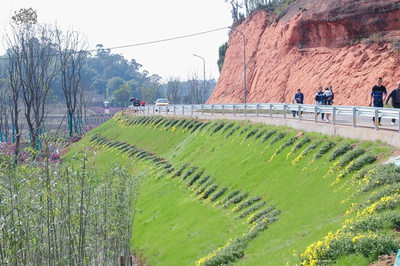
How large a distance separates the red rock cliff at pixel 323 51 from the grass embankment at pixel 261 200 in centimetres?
1225

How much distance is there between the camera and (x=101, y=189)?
44.5 ft

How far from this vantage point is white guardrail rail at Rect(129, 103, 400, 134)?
14.3 meters

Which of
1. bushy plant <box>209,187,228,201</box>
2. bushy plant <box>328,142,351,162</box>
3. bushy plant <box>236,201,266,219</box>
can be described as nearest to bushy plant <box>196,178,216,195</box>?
bushy plant <box>209,187,228,201</box>

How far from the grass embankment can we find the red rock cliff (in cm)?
1225

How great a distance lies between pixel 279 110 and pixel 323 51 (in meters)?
16.6

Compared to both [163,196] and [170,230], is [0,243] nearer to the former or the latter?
[170,230]

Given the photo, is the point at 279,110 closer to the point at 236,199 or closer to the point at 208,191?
the point at 208,191

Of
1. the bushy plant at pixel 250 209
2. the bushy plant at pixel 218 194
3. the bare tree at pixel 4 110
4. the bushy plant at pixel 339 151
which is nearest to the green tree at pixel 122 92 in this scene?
the bare tree at pixel 4 110

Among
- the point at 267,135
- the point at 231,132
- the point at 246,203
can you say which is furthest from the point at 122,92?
the point at 246,203

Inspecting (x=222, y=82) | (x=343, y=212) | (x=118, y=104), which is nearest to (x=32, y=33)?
(x=222, y=82)

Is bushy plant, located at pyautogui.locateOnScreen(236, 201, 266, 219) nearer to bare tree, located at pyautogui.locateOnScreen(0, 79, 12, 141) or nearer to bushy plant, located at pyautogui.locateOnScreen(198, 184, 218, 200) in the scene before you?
bushy plant, located at pyautogui.locateOnScreen(198, 184, 218, 200)

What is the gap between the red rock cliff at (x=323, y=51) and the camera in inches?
1314

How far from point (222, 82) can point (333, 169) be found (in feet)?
143

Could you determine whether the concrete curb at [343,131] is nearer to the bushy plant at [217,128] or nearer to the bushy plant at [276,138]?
the bushy plant at [276,138]
